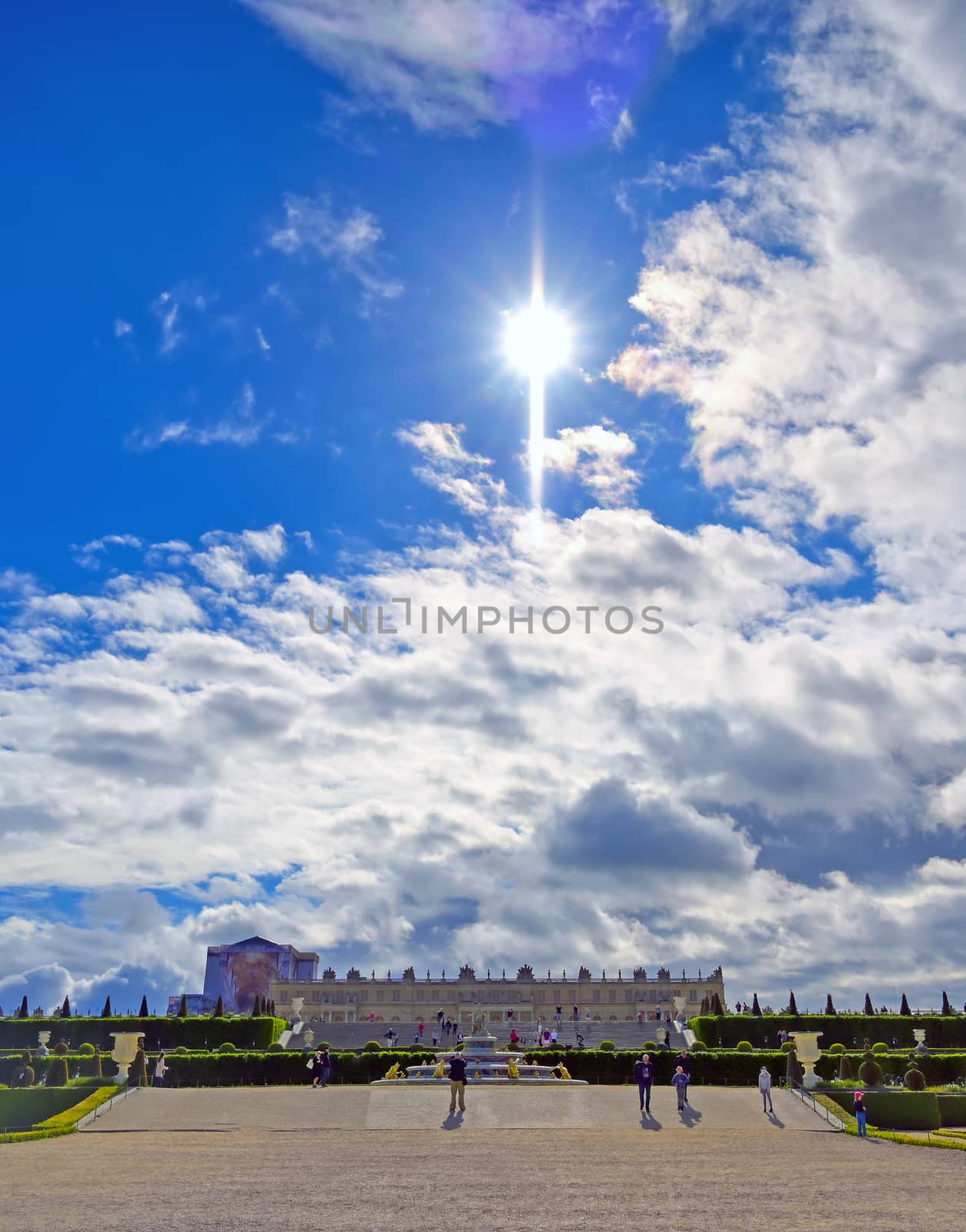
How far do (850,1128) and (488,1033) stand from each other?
4494 cm

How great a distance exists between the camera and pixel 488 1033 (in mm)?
74812

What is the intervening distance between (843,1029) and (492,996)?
4299cm

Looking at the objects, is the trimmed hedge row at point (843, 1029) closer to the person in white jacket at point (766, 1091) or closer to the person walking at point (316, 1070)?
the person in white jacket at point (766, 1091)

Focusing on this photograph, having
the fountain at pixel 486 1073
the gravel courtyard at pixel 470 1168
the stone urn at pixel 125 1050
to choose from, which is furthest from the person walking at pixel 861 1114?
the stone urn at pixel 125 1050

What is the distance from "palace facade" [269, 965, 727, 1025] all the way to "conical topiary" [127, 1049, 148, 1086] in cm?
5187

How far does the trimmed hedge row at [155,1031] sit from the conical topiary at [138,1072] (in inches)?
718

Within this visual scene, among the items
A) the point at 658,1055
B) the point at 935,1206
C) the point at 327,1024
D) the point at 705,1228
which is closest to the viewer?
the point at 705,1228

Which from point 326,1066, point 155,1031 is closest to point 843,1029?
point 326,1066

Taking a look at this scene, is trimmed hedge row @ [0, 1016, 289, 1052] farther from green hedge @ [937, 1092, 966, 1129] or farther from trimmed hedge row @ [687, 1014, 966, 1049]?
A: green hedge @ [937, 1092, 966, 1129]

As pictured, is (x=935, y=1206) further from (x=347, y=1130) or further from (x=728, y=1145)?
(x=347, y=1130)

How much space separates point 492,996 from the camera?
9800 centimetres

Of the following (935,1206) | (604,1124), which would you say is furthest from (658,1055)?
(935,1206)

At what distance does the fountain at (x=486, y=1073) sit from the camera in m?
41.1

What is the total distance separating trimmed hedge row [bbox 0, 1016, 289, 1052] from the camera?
6141 cm
